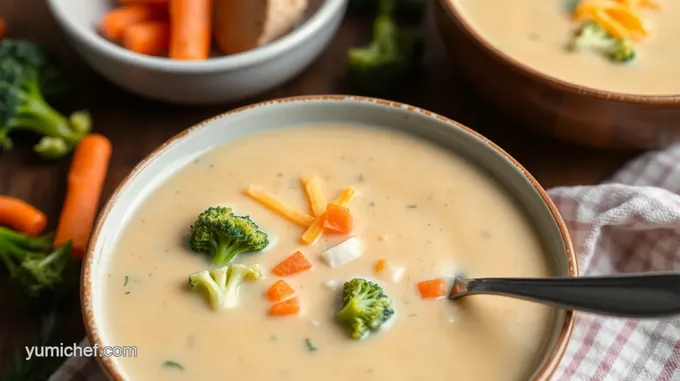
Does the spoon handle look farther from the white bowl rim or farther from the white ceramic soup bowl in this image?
the white bowl rim

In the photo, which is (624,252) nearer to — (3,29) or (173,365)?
(173,365)

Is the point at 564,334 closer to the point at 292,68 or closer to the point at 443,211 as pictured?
the point at 443,211

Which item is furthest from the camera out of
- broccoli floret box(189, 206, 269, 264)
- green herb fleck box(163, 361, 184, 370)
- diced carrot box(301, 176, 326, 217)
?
diced carrot box(301, 176, 326, 217)

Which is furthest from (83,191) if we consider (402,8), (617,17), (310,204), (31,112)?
(617,17)

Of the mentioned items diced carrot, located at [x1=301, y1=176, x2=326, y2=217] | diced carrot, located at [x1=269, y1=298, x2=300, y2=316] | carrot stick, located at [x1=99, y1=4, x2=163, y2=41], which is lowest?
carrot stick, located at [x1=99, y1=4, x2=163, y2=41]

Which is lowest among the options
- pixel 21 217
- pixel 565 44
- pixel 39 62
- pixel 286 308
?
pixel 21 217

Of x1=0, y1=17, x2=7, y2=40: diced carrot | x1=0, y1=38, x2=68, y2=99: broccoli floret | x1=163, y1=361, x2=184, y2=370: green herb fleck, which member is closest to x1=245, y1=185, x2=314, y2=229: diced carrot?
x1=163, y1=361, x2=184, y2=370: green herb fleck
